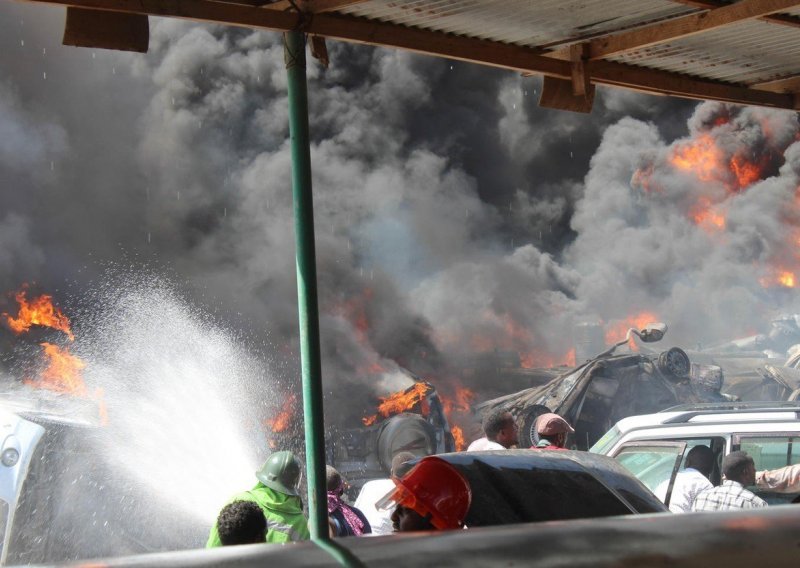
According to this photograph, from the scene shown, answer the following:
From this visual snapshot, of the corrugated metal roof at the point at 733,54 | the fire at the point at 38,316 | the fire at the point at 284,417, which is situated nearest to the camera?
the corrugated metal roof at the point at 733,54

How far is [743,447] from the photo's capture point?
609 cm

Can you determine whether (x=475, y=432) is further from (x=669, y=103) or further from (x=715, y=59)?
(x=715, y=59)

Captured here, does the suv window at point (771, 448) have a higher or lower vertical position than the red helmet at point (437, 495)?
lower

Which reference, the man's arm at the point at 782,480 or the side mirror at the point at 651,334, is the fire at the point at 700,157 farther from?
the man's arm at the point at 782,480

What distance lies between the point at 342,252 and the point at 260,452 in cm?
471

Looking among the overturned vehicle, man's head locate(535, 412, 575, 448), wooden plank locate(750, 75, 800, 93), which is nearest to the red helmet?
man's head locate(535, 412, 575, 448)

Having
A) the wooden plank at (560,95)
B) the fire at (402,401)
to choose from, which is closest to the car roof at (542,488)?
the wooden plank at (560,95)

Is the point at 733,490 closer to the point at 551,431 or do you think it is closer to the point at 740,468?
the point at 740,468

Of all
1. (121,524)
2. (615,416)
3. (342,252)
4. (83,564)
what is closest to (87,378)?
(121,524)

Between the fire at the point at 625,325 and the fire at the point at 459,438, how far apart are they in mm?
4229

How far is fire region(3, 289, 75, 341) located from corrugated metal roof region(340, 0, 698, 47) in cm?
1322

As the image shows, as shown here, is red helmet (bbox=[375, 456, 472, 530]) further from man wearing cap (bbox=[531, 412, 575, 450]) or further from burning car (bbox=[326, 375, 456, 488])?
burning car (bbox=[326, 375, 456, 488])

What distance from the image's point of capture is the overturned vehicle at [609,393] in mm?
13250

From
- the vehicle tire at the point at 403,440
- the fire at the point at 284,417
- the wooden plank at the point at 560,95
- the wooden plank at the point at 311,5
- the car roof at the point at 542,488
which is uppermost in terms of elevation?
the wooden plank at the point at 311,5
